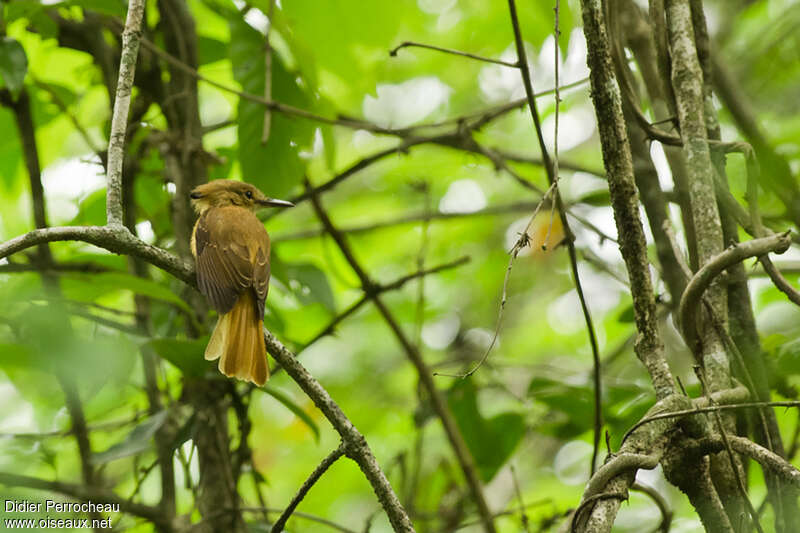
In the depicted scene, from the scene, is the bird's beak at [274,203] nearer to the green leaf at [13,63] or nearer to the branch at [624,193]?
the green leaf at [13,63]

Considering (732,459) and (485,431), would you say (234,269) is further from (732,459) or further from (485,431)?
(732,459)

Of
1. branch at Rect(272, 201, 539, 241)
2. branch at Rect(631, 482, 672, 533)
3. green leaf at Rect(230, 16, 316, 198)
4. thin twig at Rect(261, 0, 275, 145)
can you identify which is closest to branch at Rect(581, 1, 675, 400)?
branch at Rect(631, 482, 672, 533)

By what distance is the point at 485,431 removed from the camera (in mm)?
3381

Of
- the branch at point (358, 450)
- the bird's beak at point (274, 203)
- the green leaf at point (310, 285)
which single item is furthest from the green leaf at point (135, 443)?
the branch at point (358, 450)

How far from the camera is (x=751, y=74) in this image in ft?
14.5

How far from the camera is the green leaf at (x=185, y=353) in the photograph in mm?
2596

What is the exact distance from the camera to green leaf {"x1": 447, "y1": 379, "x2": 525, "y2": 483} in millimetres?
3350

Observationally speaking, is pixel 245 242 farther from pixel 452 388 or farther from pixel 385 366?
pixel 385 366

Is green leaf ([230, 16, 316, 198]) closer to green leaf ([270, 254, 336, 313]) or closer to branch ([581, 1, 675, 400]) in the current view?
green leaf ([270, 254, 336, 313])

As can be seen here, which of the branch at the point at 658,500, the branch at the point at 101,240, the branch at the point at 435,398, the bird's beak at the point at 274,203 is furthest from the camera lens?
the branch at the point at 435,398

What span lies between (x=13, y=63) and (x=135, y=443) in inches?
50.6

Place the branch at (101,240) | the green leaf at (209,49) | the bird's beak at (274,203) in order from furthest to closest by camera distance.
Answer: the green leaf at (209,49) → the bird's beak at (274,203) → the branch at (101,240)

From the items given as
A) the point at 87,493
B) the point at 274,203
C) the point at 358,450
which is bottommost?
the point at 358,450

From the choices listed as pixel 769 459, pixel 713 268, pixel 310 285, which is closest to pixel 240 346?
pixel 310 285
